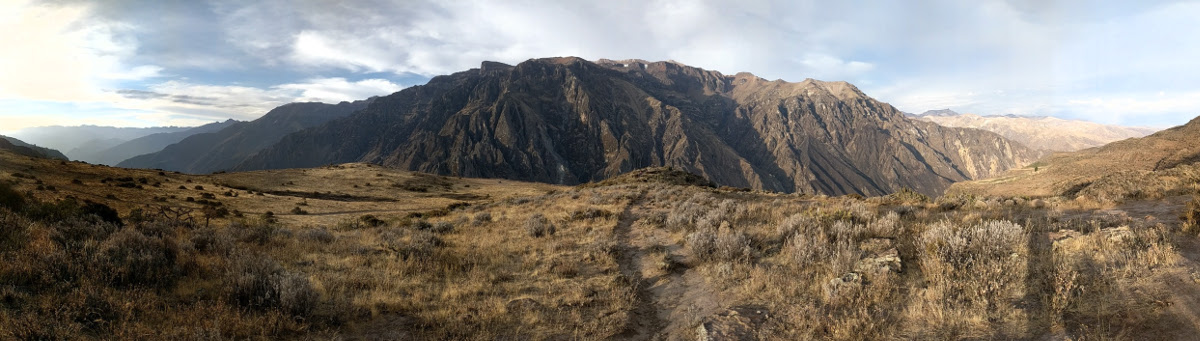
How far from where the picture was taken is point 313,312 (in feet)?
21.5

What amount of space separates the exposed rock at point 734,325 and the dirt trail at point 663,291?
0.80 ft

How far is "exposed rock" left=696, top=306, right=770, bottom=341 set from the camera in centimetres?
600

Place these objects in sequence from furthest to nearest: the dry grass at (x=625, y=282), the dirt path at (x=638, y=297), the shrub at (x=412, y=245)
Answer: the shrub at (x=412, y=245), the dirt path at (x=638, y=297), the dry grass at (x=625, y=282)

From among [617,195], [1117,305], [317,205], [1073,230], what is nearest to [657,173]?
[617,195]

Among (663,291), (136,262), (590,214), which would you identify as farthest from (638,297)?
(590,214)

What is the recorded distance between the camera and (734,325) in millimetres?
6297

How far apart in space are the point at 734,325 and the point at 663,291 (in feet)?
8.06

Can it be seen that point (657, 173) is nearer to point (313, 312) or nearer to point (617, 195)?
point (617, 195)

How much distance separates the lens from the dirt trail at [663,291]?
22.4ft

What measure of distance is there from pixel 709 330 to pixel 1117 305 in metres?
5.06

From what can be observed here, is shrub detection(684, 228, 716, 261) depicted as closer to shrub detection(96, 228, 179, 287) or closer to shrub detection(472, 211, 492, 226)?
shrub detection(96, 228, 179, 287)

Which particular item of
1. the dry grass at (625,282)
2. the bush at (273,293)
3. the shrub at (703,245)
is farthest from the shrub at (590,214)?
the bush at (273,293)

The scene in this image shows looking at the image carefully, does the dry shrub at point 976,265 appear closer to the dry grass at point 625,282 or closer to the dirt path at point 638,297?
the dry grass at point 625,282

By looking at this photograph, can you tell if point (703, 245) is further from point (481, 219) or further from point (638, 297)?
point (481, 219)
